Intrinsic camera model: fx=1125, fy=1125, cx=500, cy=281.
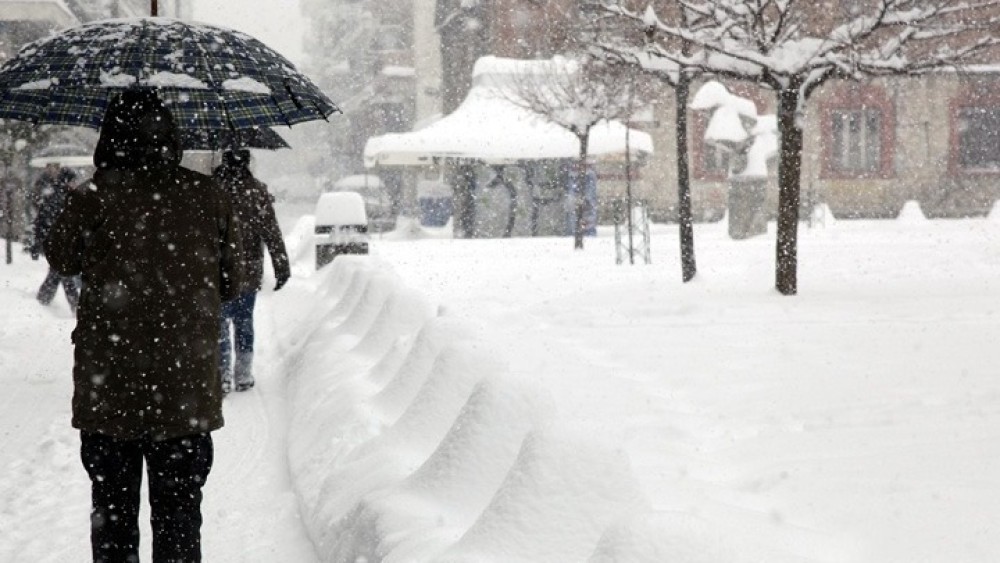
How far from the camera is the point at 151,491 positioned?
338cm

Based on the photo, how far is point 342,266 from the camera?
11.8 meters

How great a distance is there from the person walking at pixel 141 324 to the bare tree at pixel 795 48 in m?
7.26

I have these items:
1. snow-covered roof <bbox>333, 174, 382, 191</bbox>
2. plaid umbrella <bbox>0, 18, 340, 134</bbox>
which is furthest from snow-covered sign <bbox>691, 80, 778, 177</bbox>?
plaid umbrella <bbox>0, 18, 340, 134</bbox>

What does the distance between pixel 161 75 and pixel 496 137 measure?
67.6 feet

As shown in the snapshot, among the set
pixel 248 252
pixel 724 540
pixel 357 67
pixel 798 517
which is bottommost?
pixel 798 517

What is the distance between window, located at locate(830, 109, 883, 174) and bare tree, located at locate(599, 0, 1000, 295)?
24.8 meters

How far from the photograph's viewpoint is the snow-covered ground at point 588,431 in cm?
326

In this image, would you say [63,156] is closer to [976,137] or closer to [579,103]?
[579,103]

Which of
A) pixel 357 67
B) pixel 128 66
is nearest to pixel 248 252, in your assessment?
pixel 128 66

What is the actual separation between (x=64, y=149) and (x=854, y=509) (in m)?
22.1

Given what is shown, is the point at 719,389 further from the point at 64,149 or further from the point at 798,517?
the point at 64,149

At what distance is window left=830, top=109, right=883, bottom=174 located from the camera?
114ft

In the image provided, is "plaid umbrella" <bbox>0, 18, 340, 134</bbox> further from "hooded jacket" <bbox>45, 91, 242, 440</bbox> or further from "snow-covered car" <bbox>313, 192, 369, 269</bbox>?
"snow-covered car" <bbox>313, 192, 369, 269</bbox>

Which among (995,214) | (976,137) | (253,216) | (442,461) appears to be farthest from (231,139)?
(976,137)
